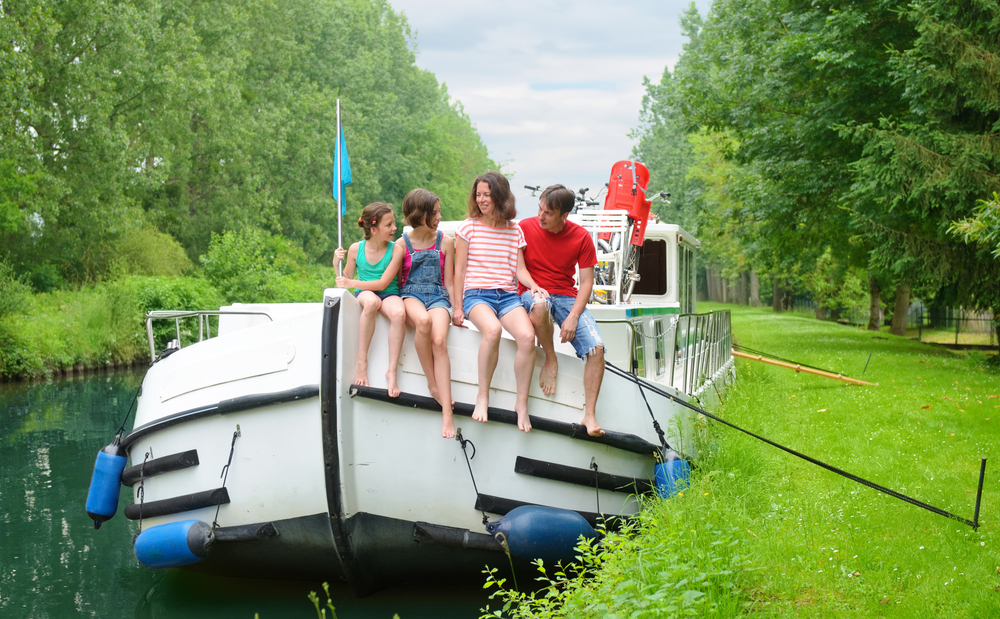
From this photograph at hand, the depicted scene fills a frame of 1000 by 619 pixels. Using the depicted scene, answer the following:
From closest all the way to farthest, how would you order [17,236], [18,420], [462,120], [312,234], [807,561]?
1. [807,561]
2. [18,420]
3. [17,236]
4. [312,234]
5. [462,120]

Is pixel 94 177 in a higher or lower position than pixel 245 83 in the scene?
lower

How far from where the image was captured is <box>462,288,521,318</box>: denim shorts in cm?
570

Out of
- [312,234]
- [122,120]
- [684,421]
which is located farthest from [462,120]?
[684,421]

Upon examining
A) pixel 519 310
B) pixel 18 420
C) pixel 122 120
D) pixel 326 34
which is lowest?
pixel 18 420

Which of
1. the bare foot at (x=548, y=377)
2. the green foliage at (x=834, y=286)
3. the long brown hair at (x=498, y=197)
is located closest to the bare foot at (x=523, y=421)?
the bare foot at (x=548, y=377)

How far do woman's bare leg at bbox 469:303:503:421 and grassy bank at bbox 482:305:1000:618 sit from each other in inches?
45.3

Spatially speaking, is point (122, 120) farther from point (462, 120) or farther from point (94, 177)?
point (462, 120)

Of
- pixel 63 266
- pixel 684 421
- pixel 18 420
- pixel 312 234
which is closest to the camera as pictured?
pixel 684 421

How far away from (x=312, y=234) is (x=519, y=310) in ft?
135

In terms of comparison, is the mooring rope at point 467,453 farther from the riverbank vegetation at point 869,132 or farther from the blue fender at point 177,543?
the riverbank vegetation at point 869,132

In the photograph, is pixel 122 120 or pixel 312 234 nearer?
pixel 122 120

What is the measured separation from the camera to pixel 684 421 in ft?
23.7

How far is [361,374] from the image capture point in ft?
17.8

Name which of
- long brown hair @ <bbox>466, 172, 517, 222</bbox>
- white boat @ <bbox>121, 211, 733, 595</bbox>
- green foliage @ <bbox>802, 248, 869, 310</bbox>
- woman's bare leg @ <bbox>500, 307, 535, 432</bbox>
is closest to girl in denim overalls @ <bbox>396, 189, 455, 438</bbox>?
white boat @ <bbox>121, 211, 733, 595</bbox>
